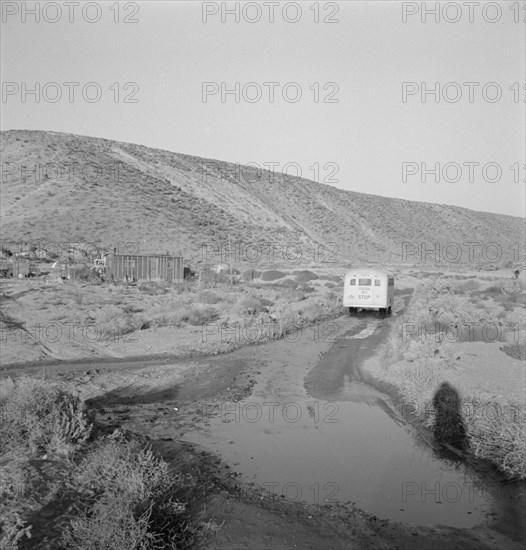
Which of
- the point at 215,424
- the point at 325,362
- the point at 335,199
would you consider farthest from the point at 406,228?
the point at 215,424

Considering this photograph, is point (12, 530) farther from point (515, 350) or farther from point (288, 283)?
point (288, 283)

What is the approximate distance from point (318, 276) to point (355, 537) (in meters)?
45.8

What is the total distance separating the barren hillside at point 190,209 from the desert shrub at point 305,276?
940 cm

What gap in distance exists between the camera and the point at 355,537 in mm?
7195

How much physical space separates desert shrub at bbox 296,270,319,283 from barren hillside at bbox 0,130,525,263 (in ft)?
30.8

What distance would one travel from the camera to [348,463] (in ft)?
32.9

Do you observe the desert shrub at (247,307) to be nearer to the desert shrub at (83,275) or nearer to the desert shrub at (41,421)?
the desert shrub at (83,275)

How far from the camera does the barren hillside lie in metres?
56.9

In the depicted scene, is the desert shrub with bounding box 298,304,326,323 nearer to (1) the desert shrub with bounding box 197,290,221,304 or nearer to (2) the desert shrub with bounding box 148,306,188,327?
(1) the desert shrub with bounding box 197,290,221,304

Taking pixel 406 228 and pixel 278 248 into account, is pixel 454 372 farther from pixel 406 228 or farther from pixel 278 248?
pixel 406 228

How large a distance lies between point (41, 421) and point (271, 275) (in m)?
41.9

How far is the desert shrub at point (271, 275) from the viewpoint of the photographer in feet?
165

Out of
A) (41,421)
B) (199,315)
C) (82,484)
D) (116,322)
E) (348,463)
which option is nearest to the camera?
(82,484)

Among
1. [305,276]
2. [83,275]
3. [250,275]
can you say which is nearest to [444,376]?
[83,275]
